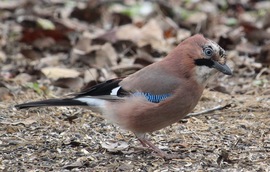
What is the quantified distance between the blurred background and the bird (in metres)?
0.26

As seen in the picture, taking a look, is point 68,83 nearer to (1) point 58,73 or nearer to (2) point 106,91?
(1) point 58,73

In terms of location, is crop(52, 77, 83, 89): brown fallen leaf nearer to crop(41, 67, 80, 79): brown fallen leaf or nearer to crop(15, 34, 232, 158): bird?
crop(41, 67, 80, 79): brown fallen leaf

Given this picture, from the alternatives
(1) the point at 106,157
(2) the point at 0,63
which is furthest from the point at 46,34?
(1) the point at 106,157

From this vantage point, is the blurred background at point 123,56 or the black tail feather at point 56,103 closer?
the black tail feather at point 56,103

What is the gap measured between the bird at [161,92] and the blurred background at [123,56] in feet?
0.84

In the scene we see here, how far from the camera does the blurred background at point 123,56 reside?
4727 mm

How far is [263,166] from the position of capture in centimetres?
416

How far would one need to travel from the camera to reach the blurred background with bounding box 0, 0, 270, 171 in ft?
15.5

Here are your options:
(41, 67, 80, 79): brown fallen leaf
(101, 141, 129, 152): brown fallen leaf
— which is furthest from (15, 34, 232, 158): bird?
(41, 67, 80, 79): brown fallen leaf

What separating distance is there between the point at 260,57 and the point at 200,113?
5.83ft

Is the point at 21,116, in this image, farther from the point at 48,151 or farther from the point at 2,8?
the point at 2,8

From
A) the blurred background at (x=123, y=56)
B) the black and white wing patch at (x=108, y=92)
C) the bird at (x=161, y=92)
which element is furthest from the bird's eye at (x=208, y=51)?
the blurred background at (x=123, y=56)

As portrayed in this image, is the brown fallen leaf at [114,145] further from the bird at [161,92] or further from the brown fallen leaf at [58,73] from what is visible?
the brown fallen leaf at [58,73]

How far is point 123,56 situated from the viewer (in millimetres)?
7168
